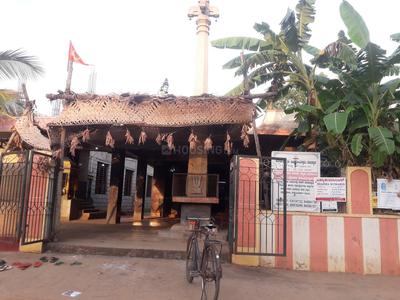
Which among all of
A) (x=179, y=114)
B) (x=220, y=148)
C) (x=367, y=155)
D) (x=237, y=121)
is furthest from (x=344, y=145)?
(x=220, y=148)

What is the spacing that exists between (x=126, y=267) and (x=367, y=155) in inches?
220

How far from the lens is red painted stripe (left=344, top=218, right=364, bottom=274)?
7.42 metres

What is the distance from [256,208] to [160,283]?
2.65m

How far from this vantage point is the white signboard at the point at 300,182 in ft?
25.8

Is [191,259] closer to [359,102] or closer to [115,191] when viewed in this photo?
[359,102]

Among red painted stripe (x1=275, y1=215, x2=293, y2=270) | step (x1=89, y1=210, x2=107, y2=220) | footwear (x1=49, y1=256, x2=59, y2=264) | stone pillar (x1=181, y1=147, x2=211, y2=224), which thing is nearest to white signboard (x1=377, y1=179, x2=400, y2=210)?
red painted stripe (x1=275, y1=215, x2=293, y2=270)

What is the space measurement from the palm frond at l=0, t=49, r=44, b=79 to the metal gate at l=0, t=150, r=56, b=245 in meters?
2.27

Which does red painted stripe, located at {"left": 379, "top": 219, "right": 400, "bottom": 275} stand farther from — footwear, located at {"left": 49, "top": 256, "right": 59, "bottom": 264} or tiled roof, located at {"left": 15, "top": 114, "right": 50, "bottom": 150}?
tiled roof, located at {"left": 15, "top": 114, "right": 50, "bottom": 150}

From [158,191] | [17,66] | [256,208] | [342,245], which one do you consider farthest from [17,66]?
[158,191]

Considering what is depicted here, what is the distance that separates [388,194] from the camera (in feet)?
25.6

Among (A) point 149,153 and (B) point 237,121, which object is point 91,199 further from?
(B) point 237,121

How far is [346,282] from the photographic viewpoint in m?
6.62

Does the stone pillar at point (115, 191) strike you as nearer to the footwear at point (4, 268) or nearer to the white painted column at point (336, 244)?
the footwear at point (4, 268)

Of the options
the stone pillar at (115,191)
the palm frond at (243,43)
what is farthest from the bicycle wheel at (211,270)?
the stone pillar at (115,191)
